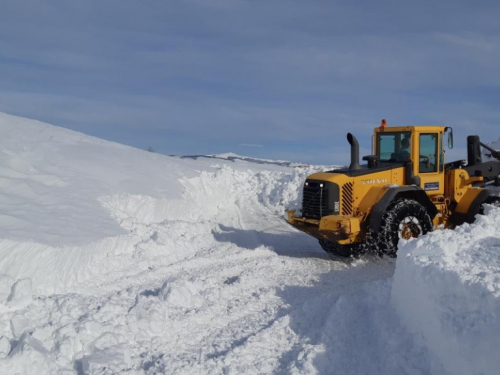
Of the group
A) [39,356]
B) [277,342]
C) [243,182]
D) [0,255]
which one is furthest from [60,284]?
[243,182]

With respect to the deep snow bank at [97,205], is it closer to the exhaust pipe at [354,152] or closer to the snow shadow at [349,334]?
the snow shadow at [349,334]

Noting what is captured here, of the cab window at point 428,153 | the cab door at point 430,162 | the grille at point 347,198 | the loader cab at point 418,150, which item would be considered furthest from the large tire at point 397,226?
the cab window at point 428,153

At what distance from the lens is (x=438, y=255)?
18.1ft

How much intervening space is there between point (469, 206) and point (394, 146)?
6.18ft

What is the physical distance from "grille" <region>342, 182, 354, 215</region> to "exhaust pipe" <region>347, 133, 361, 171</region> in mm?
457

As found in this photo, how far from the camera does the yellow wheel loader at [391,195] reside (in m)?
8.24

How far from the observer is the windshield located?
909cm

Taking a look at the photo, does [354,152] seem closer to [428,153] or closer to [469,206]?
[428,153]

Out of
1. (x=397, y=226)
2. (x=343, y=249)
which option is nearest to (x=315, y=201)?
(x=343, y=249)

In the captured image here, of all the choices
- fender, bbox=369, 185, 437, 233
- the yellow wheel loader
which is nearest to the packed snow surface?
the yellow wheel loader

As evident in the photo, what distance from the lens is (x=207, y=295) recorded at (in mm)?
6547

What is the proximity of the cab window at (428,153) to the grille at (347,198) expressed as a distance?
1633mm

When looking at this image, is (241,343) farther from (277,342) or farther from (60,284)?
(60,284)

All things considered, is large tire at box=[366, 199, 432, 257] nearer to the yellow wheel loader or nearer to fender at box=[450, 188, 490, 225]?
the yellow wheel loader
